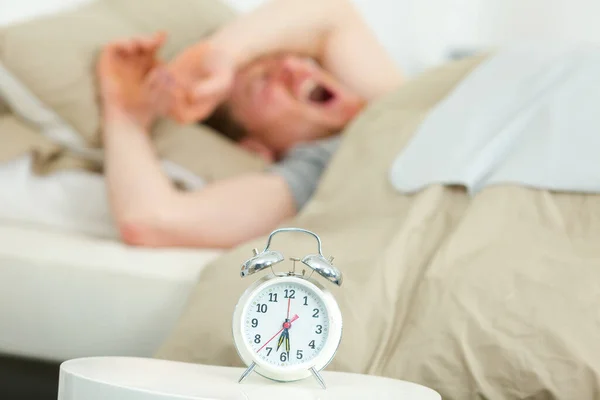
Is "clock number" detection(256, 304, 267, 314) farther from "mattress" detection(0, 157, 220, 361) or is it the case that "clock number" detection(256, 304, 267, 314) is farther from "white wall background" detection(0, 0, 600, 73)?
"white wall background" detection(0, 0, 600, 73)

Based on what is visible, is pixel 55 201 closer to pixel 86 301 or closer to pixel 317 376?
pixel 86 301

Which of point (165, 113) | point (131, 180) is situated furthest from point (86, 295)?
point (165, 113)

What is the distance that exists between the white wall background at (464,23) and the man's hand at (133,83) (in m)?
1.38

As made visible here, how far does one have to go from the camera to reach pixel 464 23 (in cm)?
324

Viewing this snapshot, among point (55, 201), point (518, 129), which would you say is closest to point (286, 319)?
point (518, 129)

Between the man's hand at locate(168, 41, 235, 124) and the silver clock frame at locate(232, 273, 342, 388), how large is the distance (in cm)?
99

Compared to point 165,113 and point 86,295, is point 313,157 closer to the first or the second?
point 165,113

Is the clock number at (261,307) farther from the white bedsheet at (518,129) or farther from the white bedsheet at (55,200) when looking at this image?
the white bedsheet at (55,200)

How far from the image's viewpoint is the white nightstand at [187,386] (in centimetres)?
71

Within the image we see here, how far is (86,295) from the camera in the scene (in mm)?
1318

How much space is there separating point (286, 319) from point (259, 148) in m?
1.19

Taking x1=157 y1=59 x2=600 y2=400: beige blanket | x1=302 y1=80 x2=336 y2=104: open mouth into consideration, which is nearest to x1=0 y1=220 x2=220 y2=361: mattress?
x1=157 y1=59 x2=600 y2=400: beige blanket

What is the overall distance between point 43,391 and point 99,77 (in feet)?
2.45

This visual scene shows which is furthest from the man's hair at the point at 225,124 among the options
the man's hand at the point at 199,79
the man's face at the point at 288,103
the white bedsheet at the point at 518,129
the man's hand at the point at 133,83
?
the white bedsheet at the point at 518,129
